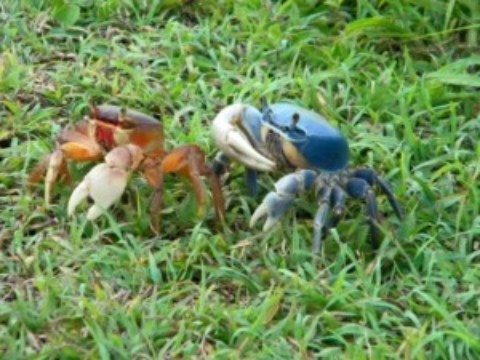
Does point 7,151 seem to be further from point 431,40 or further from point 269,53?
point 431,40

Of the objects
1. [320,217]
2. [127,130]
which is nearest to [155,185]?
[127,130]

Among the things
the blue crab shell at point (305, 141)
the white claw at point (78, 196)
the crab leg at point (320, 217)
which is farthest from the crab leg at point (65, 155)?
the crab leg at point (320, 217)

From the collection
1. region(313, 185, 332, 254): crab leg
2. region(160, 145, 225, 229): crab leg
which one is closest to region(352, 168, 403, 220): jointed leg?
region(313, 185, 332, 254): crab leg

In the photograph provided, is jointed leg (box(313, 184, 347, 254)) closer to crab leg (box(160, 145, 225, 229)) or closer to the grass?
the grass

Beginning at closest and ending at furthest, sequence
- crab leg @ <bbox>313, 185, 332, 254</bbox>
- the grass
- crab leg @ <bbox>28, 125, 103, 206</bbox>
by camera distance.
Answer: the grass, crab leg @ <bbox>313, 185, 332, 254</bbox>, crab leg @ <bbox>28, 125, 103, 206</bbox>

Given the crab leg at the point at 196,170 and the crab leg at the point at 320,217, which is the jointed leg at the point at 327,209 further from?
the crab leg at the point at 196,170

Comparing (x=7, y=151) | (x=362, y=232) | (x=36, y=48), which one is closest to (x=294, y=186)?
(x=362, y=232)
